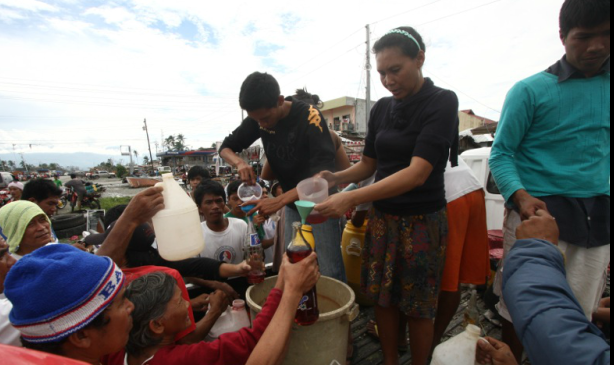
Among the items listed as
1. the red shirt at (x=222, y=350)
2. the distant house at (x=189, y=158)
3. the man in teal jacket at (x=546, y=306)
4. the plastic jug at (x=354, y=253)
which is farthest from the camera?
the distant house at (x=189, y=158)

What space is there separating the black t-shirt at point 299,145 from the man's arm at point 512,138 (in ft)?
3.54

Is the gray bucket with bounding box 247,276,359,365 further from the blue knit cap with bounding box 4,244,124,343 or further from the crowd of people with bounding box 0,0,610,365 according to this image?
the blue knit cap with bounding box 4,244,124,343

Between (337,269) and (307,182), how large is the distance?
81 centimetres

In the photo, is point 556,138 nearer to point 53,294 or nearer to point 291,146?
point 291,146

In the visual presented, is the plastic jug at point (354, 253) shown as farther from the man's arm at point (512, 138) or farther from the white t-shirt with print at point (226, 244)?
the man's arm at point (512, 138)

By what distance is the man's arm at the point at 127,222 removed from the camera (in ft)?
5.81

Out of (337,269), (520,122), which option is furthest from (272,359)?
(520,122)

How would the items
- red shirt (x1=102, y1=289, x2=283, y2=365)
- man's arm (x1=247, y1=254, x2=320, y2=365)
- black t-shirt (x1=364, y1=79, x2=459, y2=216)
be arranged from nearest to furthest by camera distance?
man's arm (x1=247, y1=254, x2=320, y2=365) < red shirt (x1=102, y1=289, x2=283, y2=365) < black t-shirt (x1=364, y1=79, x2=459, y2=216)

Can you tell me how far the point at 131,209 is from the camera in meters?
1.77

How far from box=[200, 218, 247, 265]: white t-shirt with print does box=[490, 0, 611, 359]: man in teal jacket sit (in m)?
2.55

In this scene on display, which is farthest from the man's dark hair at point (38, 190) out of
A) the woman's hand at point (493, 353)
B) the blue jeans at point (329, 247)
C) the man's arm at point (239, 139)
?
the woman's hand at point (493, 353)

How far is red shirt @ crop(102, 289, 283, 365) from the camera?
1.35m

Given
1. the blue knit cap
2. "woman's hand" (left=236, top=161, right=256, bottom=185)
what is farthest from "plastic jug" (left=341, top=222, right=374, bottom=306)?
the blue knit cap

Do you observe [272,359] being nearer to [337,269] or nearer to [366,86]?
[337,269]
